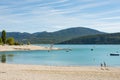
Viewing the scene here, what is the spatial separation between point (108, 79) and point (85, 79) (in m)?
2.34

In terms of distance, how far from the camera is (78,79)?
2761cm

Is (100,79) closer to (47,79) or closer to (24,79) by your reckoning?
(47,79)

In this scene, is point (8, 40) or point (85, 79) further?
point (8, 40)

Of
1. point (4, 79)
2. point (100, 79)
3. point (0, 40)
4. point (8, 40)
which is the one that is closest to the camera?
point (4, 79)

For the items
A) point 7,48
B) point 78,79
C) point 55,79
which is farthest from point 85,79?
point 7,48

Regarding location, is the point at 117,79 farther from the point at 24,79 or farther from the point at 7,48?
the point at 7,48

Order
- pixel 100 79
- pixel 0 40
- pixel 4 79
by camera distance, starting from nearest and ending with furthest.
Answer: pixel 4 79, pixel 100 79, pixel 0 40

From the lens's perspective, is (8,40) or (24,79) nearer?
(24,79)

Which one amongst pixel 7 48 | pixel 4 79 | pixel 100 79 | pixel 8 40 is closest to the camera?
pixel 4 79

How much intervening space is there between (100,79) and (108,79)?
2.94ft

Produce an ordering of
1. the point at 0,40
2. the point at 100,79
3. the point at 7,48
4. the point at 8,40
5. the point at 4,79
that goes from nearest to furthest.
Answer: the point at 4,79
the point at 100,79
the point at 7,48
the point at 0,40
the point at 8,40

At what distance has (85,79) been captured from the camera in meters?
27.7

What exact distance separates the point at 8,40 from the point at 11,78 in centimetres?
16454

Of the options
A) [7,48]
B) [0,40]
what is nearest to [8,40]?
[0,40]
